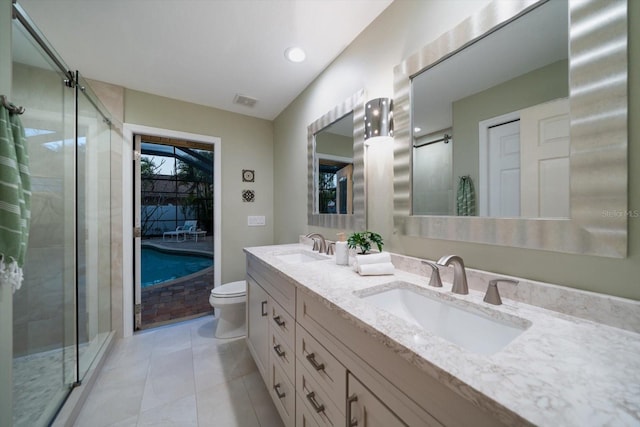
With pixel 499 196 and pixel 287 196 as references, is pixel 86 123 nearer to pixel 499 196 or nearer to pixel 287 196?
pixel 287 196

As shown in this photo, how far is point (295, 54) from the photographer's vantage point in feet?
5.83

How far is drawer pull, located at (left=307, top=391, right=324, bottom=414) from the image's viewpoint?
879 mm

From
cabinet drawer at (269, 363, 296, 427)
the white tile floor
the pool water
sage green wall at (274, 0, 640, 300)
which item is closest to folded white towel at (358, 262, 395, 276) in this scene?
sage green wall at (274, 0, 640, 300)

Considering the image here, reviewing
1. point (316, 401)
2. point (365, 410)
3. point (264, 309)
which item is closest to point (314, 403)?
point (316, 401)

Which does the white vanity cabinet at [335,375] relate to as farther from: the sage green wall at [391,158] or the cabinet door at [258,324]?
the sage green wall at [391,158]

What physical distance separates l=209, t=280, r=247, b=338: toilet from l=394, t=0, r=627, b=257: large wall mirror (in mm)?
1675

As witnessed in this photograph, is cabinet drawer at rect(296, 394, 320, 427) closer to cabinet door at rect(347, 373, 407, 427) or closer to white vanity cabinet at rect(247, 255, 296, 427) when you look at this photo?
white vanity cabinet at rect(247, 255, 296, 427)

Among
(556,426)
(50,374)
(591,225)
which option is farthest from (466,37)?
(50,374)

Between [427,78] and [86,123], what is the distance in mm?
2438

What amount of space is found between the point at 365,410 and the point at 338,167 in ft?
4.76

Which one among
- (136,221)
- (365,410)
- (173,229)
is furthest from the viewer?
(173,229)

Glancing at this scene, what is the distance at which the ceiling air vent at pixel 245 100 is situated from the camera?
2381 mm

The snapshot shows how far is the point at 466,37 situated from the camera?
98 centimetres

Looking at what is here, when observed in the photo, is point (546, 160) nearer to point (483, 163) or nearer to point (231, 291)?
point (483, 163)
